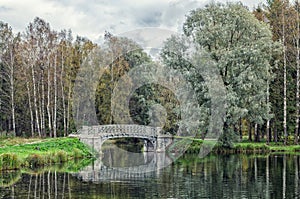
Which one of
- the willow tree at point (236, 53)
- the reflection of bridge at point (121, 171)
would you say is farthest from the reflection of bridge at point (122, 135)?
the willow tree at point (236, 53)

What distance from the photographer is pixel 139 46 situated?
59.9m

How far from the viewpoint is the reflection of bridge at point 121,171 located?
2738 centimetres

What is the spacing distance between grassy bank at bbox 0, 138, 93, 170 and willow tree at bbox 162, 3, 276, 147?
11021mm

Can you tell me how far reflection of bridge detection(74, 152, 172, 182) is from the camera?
27.4 metres

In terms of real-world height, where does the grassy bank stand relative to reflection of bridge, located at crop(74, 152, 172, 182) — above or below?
above

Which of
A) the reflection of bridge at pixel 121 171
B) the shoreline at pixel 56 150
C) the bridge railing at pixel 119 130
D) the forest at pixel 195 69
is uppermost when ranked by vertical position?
the forest at pixel 195 69

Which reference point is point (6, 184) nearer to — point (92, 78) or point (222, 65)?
point (222, 65)

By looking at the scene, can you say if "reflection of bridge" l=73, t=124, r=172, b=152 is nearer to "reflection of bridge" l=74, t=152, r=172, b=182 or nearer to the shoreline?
the shoreline

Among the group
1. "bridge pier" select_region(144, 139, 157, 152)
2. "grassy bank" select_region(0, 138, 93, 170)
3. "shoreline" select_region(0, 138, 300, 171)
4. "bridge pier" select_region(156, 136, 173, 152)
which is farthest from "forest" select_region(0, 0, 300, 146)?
"grassy bank" select_region(0, 138, 93, 170)

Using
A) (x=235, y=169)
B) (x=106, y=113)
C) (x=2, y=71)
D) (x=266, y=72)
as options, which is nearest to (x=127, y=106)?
(x=106, y=113)

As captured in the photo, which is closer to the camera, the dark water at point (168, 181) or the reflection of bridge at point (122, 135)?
the dark water at point (168, 181)

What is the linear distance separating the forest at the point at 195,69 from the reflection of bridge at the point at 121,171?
7.13 m

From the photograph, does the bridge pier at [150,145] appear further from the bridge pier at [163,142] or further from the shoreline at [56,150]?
the shoreline at [56,150]

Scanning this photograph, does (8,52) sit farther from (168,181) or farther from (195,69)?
(168,181)
